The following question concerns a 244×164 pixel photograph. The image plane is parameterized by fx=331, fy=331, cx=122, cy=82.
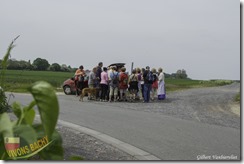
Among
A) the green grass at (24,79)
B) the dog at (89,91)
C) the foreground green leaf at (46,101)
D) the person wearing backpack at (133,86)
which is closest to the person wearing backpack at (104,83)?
the dog at (89,91)

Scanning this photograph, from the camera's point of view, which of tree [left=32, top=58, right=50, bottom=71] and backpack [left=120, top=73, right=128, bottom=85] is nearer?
tree [left=32, top=58, right=50, bottom=71]

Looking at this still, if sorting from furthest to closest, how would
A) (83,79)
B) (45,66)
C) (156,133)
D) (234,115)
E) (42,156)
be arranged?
(83,79) → (156,133) → (234,115) → (45,66) → (42,156)

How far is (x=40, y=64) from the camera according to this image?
0.88 m

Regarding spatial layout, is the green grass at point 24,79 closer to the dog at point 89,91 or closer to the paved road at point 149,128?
the paved road at point 149,128

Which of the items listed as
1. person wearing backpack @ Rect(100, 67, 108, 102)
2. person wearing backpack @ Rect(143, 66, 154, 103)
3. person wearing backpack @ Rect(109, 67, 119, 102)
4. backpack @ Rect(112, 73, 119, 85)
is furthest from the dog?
person wearing backpack @ Rect(143, 66, 154, 103)

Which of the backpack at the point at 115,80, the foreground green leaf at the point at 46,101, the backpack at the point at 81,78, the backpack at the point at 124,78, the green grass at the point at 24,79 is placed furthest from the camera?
the backpack at the point at 81,78

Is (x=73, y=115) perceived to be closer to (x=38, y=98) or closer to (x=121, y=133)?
(x=121, y=133)

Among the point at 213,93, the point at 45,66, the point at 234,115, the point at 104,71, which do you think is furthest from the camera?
the point at 104,71

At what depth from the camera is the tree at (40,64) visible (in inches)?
33.6

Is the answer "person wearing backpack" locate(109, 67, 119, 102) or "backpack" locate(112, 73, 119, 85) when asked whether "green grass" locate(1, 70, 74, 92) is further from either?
"backpack" locate(112, 73, 119, 85)

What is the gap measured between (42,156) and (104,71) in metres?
9.98

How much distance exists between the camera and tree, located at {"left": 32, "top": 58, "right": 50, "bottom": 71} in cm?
85

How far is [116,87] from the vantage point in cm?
1055

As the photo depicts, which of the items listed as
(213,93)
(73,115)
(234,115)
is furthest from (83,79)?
(234,115)
